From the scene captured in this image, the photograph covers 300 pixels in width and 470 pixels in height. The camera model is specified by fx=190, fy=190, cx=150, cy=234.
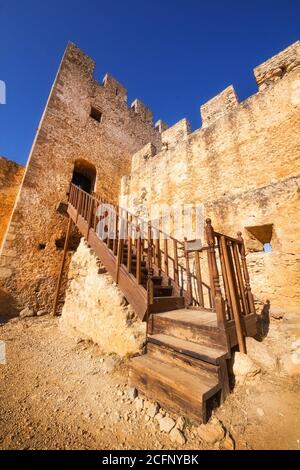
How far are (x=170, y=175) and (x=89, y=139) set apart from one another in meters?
4.14

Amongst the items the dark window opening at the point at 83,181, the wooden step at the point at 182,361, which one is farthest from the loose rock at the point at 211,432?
the dark window opening at the point at 83,181

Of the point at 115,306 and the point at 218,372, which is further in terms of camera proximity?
the point at 115,306

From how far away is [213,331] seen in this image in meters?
1.88

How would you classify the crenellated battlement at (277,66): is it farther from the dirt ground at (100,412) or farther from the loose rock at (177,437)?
the loose rock at (177,437)

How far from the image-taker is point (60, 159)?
22.3ft

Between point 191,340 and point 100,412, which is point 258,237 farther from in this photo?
point 100,412

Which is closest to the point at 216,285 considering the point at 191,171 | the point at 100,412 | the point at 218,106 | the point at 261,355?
the point at 261,355

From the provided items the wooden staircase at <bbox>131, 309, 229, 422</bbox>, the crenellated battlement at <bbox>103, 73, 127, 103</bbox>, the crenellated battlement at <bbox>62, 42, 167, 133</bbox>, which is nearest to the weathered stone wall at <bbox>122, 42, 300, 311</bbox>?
the wooden staircase at <bbox>131, 309, 229, 422</bbox>

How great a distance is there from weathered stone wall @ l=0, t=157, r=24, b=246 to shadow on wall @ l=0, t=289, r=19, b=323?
2.04 meters

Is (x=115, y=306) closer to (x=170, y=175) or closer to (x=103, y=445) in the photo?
(x=103, y=445)

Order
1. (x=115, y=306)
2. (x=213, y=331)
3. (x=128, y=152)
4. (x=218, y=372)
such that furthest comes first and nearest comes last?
(x=128, y=152)
(x=115, y=306)
(x=213, y=331)
(x=218, y=372)

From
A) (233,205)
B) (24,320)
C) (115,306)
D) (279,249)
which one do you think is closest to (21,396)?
(115,306)

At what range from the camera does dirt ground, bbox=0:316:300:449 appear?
53.8 inches

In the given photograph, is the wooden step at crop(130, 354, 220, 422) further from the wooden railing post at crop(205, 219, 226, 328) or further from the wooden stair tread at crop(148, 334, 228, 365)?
the wooden railing post at crop(205, 219, 226, 328)
